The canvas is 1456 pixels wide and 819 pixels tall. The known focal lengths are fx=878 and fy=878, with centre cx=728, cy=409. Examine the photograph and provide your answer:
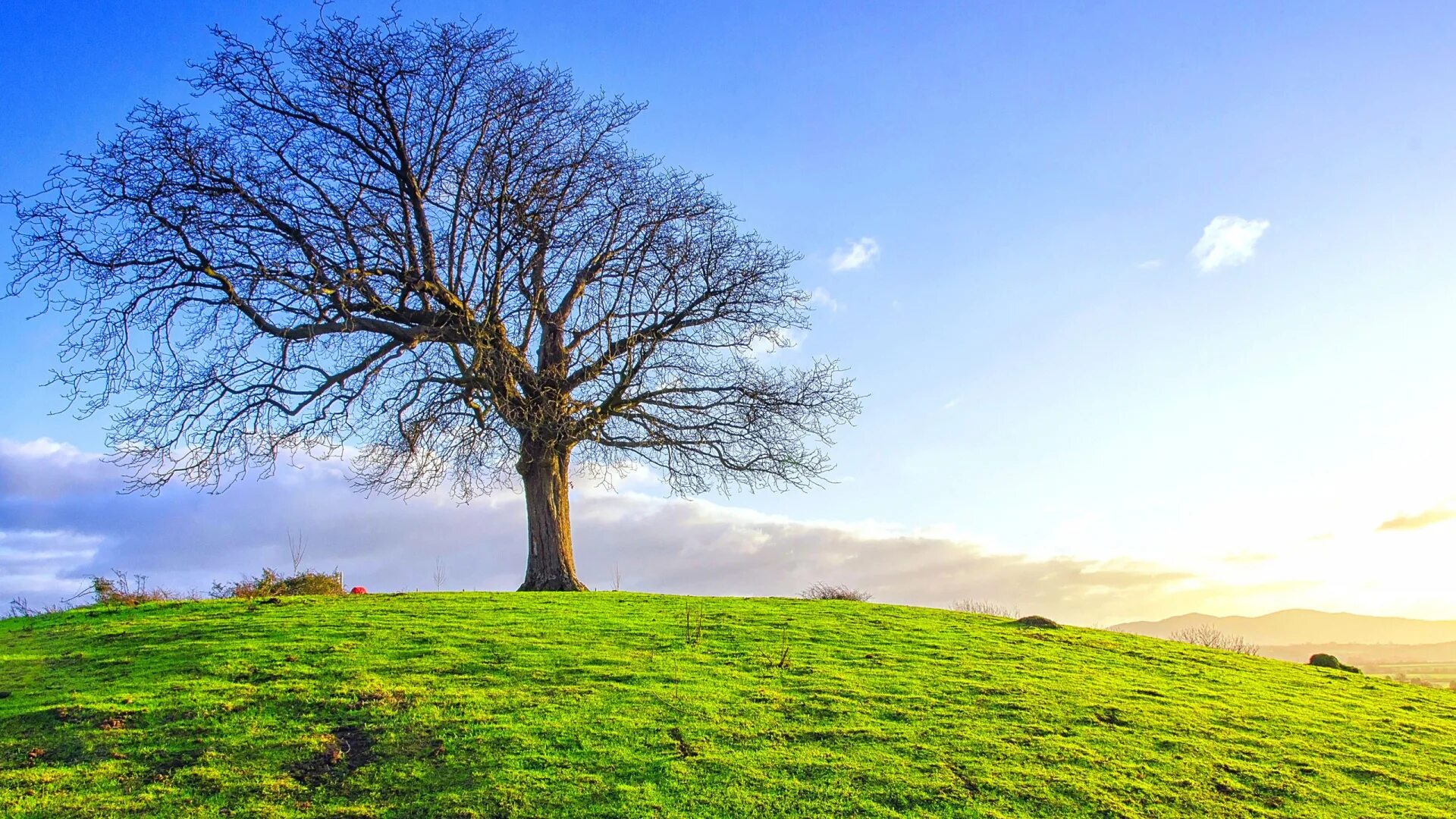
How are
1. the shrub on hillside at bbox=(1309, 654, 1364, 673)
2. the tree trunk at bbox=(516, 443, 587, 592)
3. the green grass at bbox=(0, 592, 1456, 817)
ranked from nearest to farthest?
1. the green grass at bbox=(0, 592, 1456, 817)
2. the shrub on hillside at bbox=(1309, 654, 1364, 673)
3. the tree trunk at bbox=(516, 443, 587, 592)

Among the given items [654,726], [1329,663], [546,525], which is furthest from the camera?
[546,525]

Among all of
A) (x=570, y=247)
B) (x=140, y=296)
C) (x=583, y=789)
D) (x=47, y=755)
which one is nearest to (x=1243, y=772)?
(x=583, y=789)

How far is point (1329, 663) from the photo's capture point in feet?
57.6

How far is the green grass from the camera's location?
291 inches

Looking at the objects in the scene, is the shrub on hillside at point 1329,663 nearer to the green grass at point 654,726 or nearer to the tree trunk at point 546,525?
the green grass at point 654,726

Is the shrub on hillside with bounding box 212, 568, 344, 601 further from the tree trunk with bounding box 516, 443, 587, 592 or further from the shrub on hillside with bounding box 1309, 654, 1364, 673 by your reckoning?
the shrub on hillside with bounding box 1309, 654, 1364, 673

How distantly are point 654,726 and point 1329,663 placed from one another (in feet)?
51.3

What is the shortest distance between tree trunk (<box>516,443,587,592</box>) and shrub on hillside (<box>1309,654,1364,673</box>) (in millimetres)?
15003

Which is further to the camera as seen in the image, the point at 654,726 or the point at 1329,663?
the point at 1329,663

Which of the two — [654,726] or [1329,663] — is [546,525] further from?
[1329,663]

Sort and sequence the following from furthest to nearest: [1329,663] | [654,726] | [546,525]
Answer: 1. [546,525]
2. [1329,663]
3. [654,726]

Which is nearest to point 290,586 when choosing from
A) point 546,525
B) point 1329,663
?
point 546,525

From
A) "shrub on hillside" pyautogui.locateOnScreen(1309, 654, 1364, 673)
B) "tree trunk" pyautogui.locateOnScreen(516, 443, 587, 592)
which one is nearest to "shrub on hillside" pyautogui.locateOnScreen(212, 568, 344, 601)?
"tree trunk" pyautogui.locateOnScreen(516, 443, 587, 592)

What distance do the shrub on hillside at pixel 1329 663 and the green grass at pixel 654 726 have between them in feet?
10.0
